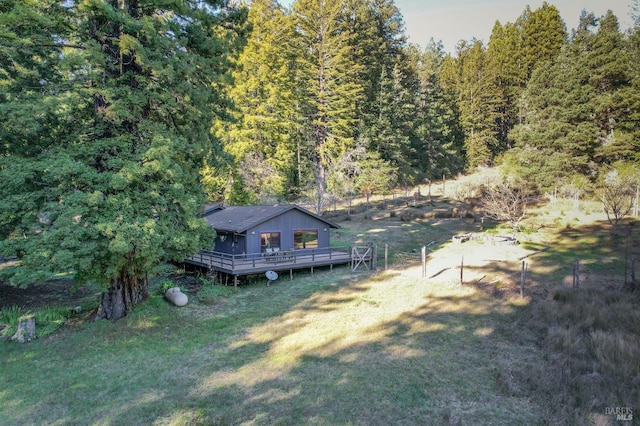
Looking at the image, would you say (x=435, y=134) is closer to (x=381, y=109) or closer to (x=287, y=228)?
(x=381, y=109)

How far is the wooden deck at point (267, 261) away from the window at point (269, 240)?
739 millimetres

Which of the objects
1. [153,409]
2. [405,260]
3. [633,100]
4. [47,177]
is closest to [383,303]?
[405,260]

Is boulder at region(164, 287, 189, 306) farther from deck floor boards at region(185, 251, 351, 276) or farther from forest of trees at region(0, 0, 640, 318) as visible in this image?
deck floor boards at region(185, 251, 351, 276)

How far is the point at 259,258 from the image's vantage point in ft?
62.5

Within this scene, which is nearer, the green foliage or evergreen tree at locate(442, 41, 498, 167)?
the green foliage

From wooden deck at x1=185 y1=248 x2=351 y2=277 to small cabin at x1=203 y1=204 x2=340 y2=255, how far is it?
53cm

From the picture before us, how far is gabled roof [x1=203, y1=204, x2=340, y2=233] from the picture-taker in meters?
19.2

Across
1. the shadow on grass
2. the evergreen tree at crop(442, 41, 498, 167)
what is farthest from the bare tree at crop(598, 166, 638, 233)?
the evergreen tree at crop(442, 41, 498, 167)

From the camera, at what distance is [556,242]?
2259 centimetres

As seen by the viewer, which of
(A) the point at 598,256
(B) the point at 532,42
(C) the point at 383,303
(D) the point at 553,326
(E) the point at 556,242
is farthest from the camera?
(B) the point at 532,42

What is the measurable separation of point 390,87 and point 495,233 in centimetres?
2441

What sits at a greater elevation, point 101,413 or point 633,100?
point 633,100

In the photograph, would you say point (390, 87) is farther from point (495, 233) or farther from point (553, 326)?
point (553, 326)

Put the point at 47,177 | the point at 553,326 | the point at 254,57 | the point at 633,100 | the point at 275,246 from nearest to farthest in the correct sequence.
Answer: the point at 47,177 < the point at 553,326 < the point at 275,246 < the point at 633,100 < the point at 254,57
